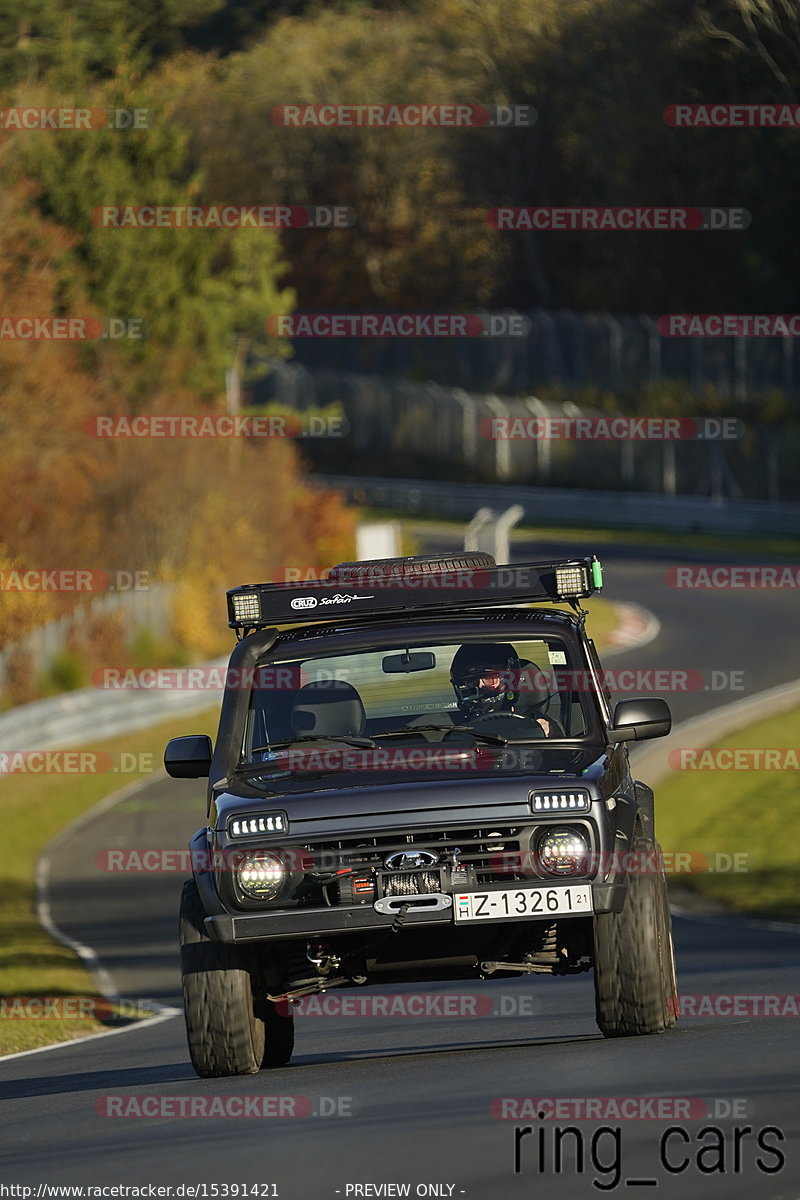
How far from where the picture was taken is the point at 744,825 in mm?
27406

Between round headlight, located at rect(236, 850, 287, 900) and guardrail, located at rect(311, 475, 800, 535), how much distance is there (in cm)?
4389

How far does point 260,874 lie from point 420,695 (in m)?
1.53

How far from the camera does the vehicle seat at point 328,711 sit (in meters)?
10.3

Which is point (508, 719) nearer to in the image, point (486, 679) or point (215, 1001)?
point (486, 679)

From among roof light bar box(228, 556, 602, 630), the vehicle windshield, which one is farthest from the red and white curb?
the vehicle windshield

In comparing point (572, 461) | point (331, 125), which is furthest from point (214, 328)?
point (331, 125)

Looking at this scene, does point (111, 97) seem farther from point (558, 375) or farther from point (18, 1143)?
point (18, 1143)

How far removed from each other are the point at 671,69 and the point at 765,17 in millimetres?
5935

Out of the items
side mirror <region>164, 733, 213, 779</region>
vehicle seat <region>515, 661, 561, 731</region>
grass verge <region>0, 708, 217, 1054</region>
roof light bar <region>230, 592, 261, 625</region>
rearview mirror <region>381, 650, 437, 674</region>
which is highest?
roof light bar <region>230, 592, 261, 625</region>

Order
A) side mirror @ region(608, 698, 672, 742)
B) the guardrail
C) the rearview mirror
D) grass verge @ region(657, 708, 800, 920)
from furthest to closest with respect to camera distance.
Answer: the guardrail, grass verge @ region(657, 708, 800, 920), the rearview mirror, side mirror @ region(608, 698, 672, 742)

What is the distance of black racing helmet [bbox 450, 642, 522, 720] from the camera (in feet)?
34.1

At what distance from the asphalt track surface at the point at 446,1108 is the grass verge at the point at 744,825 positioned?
8.36m

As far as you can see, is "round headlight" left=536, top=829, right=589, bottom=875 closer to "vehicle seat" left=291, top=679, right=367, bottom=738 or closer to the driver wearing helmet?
the driver wearing helmet

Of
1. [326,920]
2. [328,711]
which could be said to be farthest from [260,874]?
[328,711]
